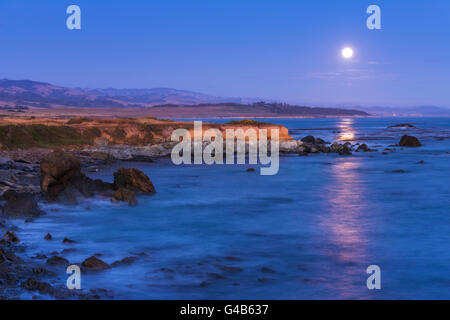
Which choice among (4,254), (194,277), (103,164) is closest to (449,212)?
(194,277)

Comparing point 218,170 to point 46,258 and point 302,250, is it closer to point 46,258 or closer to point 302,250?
point 302,250

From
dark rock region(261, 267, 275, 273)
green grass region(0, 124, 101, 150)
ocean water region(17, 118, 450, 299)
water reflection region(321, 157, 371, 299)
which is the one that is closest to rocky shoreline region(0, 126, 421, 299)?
ocean water region(17, 118, 450, 299)

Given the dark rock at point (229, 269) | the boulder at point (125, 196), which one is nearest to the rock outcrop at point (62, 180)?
the boulder at point (125, 196)

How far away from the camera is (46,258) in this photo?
13016 mm

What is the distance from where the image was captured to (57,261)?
12.5 metres

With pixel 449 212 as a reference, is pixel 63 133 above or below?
above

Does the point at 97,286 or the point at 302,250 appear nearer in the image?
the point at 97,286

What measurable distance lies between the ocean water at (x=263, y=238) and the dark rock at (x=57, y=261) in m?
0.67

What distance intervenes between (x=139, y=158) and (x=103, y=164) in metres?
5.28

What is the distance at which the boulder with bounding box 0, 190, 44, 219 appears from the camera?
1734 centimetres

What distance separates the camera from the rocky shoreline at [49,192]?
10797 millimetres

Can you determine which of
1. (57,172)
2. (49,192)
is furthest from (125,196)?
(49,192)

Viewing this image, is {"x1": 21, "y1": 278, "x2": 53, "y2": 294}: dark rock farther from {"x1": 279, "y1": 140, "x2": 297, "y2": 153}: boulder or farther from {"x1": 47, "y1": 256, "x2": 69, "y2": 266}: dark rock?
{"x1": 279, "y1": 140, "x2": 297, "y2": 153}: boulder

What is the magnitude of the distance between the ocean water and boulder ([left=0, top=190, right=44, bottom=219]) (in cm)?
53
